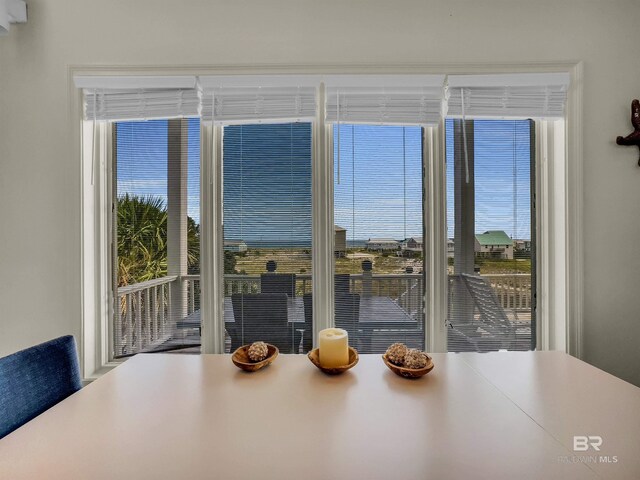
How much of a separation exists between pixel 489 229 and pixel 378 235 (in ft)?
2.05

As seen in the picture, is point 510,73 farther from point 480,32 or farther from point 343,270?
point 343,270

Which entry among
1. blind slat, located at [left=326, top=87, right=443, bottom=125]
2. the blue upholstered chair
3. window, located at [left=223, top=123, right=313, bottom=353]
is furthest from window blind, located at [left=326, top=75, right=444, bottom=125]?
the blue upholstered chair

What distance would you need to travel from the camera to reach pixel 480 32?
5.40ft

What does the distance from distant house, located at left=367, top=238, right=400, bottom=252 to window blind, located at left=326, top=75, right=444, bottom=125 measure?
63cm

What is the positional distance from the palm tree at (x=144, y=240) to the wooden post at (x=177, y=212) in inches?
1.2

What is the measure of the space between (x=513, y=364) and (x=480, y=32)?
5.42ft

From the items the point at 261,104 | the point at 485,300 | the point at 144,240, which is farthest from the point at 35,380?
the point at 485,300

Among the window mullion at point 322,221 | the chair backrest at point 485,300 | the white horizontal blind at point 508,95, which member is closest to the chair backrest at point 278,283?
the window mullion at point 322,221

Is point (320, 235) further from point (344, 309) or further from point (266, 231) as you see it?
point (344, 309)

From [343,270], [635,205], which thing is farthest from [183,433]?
[635,205]
